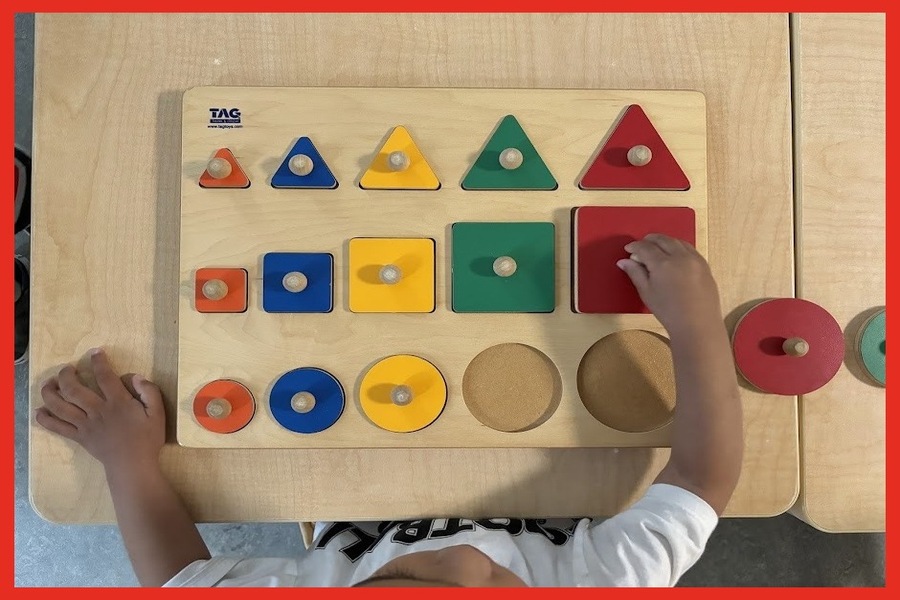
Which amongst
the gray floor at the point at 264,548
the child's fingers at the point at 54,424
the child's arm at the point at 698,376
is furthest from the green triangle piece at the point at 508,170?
the gray floor at the point at 264,548

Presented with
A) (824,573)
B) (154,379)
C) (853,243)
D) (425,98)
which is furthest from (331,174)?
(824,573)

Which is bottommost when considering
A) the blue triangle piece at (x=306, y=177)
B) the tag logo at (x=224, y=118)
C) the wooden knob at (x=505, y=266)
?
the wooden knob at (x=505, y=266)

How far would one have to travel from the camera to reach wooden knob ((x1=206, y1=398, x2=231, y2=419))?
59 cm

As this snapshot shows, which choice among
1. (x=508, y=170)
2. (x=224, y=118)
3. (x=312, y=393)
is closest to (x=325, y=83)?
(x=224, y=118)

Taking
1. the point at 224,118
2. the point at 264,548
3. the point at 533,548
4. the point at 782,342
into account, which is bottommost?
the point at 264,548

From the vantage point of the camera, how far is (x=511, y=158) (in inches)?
23.3

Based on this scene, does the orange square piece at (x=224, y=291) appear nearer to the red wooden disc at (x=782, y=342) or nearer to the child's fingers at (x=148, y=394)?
the child's fingers at (x=148, y=394)

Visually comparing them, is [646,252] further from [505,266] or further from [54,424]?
[54,424]

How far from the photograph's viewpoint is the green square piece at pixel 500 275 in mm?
606

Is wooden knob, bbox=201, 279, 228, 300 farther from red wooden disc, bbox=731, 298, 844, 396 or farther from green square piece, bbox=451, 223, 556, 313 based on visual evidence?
red wooden disc, bbox=731, 298, 844, 396

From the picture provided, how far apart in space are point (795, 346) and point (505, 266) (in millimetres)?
283

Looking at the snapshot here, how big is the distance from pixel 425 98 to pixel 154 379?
1.26ft

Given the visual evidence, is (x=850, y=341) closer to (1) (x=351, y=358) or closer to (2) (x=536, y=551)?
(2) (x=536, y=551)

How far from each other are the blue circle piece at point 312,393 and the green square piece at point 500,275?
139mm
